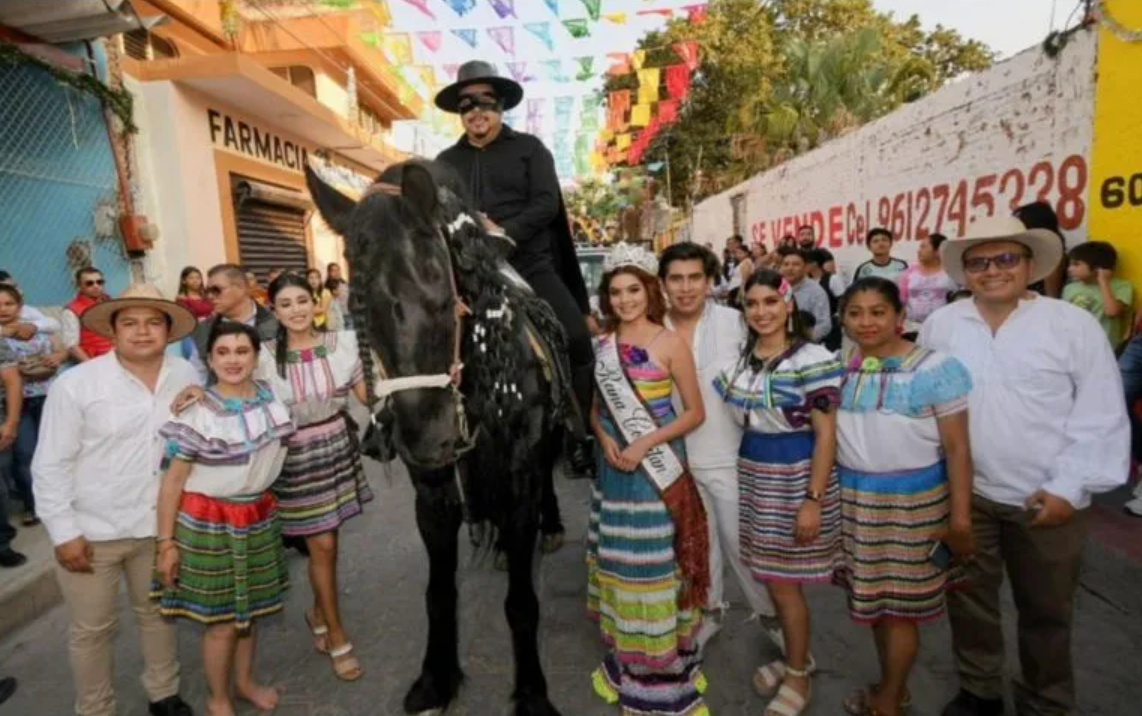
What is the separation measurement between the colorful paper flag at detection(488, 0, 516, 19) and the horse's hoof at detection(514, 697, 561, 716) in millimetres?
12197

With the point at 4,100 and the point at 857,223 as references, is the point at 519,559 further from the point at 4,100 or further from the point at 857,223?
the point at 857,223

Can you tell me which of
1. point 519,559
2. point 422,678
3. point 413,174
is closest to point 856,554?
point 519,559

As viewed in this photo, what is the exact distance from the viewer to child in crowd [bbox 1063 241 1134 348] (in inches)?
186

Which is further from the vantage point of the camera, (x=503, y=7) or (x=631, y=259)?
(x=503, y=7)

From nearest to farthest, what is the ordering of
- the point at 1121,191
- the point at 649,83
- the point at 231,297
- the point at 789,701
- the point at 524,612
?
the point at 789,701 → the point at 524,612 → the point at 231,297 → the point at 1121,191 → the point at 649,83

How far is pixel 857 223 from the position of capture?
1048cm

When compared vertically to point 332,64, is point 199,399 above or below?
below

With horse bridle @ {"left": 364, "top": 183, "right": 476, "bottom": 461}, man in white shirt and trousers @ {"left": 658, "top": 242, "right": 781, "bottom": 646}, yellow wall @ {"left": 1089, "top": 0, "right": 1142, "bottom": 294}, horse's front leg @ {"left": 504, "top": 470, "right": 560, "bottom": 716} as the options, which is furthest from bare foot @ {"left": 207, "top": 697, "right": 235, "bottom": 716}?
yellow wall @ {"left": 1089, "top": 0, "right": 1142, "bottom": 294}

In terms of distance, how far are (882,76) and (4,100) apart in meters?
20.6

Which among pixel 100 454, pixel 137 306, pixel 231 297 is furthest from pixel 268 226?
pixel 100 454

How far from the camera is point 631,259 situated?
108 inches

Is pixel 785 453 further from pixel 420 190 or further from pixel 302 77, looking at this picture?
pixel 302 77

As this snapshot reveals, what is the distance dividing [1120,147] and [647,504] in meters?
5.16

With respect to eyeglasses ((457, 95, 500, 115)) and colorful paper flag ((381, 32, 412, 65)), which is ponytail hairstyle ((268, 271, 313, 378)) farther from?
Result: colorful paper flag ((381, 32, 412, 65))
